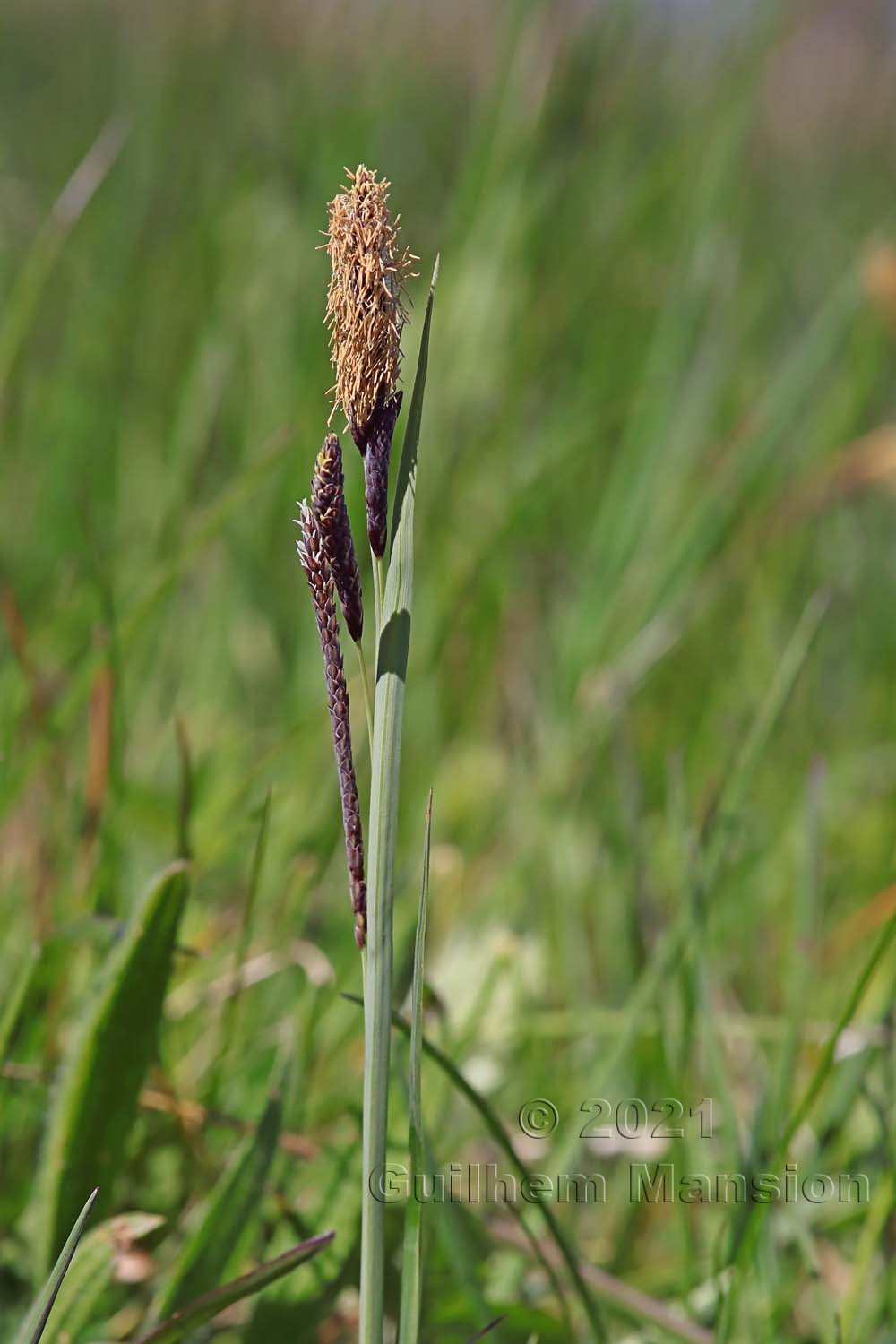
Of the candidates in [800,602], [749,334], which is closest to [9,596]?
[800,602]

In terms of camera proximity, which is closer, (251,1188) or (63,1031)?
(251,1188)

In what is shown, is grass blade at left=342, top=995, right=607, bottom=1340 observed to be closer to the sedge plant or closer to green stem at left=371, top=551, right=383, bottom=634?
the sedge plant

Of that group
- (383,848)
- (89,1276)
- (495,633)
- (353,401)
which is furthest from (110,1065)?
(495,633)

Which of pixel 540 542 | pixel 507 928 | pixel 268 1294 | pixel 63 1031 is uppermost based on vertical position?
pixel 540 542

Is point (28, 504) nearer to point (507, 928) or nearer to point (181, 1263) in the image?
point (507, 928)

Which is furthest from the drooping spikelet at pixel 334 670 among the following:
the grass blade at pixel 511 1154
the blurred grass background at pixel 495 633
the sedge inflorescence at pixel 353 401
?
the blurred grass background at pixel 495 633

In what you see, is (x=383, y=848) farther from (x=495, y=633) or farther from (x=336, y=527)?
(x=495, y=633)

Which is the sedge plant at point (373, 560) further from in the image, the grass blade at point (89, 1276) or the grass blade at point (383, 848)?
the grass blade at point (89, 1276)
